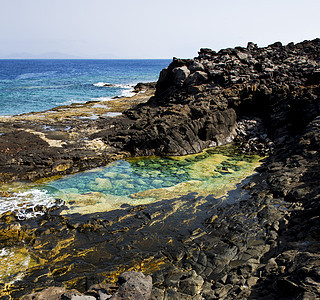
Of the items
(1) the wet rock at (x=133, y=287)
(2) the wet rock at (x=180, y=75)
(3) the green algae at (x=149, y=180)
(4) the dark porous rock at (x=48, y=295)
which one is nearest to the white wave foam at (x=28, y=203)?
(3) the green algae at (x=149, y=180)

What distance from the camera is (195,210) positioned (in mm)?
14062

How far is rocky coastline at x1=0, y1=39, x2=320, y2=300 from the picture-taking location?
8797 mm

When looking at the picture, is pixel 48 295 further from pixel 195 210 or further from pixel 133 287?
pixel 195 210

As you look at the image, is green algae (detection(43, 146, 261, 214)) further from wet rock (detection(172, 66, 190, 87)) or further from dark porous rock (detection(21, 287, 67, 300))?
wet rock (detection(172, 66, 190, 87))

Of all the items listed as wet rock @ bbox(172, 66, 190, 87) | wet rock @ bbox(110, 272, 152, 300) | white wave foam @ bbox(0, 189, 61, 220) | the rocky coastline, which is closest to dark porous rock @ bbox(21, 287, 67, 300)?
the rocky coastline

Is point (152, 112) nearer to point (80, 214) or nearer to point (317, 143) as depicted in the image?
point (317, 143)

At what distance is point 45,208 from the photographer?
46.3ft

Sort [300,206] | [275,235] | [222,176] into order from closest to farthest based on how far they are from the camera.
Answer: [275,235] < [300,206] < [222,176]

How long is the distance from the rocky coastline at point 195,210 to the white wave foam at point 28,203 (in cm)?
69

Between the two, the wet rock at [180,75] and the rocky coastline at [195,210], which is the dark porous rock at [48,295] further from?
the wet rock at [180,75]

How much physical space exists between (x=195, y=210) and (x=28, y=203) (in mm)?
8638

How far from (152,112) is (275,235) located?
2122cm

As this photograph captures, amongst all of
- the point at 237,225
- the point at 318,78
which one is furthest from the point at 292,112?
the point at 237,225

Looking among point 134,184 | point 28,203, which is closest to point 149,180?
point 134,184
